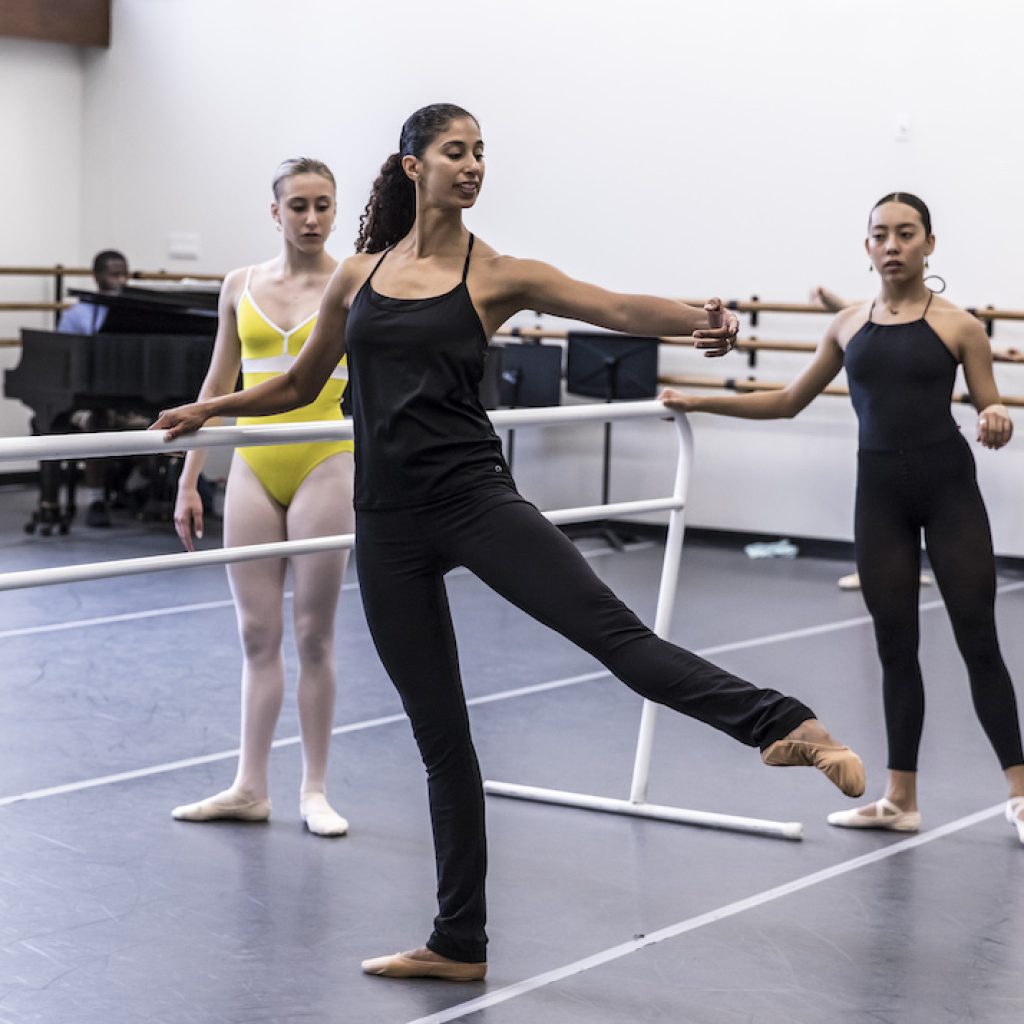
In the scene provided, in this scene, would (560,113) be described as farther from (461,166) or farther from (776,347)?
(461,166)

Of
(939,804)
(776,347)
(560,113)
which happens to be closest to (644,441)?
(776,347)

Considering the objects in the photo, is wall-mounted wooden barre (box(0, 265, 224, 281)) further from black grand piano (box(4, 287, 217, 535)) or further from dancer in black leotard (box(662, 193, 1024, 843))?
dancer in black leotard (box(662, 193, 1024, 843))

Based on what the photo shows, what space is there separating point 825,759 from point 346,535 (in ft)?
4.11

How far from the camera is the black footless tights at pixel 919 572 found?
12.3 feet

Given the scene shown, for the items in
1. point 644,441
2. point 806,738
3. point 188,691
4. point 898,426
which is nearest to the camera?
point 806,738

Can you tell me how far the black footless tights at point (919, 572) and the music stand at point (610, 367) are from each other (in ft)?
14.7

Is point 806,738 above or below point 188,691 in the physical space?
above

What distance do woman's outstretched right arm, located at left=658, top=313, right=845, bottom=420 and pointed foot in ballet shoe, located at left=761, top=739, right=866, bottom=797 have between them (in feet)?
4.37

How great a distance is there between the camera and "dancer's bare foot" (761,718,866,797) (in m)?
2.46

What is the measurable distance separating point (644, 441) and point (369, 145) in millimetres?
2262

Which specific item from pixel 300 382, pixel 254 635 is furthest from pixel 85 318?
pixel 300 382

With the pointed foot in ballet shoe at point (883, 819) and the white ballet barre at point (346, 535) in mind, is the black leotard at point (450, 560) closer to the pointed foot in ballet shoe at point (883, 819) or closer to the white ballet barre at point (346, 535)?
the white ballet barre at point (346, 535)

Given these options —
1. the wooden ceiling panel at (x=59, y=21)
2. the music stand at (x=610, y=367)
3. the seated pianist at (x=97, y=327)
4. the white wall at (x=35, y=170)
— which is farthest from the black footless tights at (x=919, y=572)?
the wooden ceiling panel at (x=59, y=21)

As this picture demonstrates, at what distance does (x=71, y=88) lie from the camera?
34.5ft
